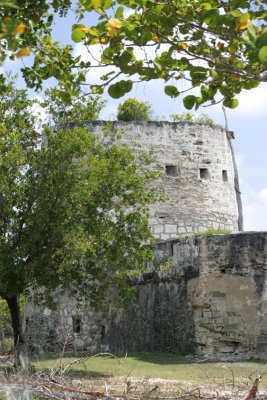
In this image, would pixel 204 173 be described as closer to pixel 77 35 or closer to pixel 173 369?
pixel 173 369

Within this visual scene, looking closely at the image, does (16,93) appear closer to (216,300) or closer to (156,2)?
(216,300)

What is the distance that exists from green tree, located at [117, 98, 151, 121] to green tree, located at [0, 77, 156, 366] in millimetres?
9641

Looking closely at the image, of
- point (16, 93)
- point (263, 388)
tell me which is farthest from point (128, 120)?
point (263, 388)

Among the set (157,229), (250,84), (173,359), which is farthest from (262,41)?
(157,229)

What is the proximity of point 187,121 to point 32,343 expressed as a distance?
918cm

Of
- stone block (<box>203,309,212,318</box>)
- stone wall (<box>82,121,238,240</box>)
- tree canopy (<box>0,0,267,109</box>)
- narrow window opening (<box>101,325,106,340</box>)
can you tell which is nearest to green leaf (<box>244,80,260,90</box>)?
tree canopy (<box>0,0,267,109</box>)

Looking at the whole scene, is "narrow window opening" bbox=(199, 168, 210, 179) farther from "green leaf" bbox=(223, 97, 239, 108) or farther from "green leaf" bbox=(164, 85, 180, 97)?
"green leaf" bbox=(164, 85, 180, 97)

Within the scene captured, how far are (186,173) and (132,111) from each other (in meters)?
2.85

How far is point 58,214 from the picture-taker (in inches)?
536

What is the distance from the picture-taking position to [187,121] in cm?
2383

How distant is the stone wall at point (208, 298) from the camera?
1381cm

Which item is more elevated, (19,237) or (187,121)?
(187,121)

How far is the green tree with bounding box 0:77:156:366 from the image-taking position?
43.3 ft

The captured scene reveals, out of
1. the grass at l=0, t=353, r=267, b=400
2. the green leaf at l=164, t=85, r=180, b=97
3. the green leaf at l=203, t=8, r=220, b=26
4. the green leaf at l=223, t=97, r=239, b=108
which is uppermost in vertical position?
the green leaf at l=203, t=8, r=220, b=26
